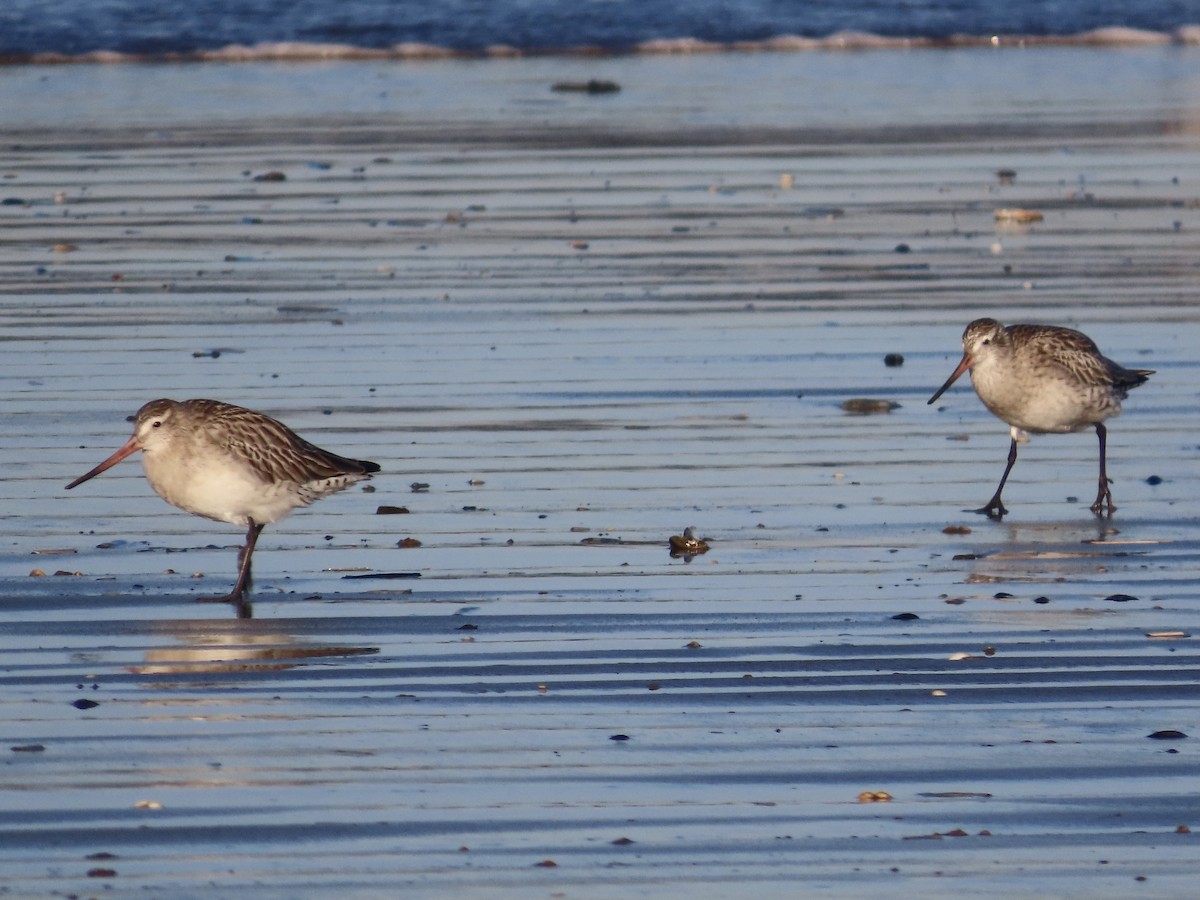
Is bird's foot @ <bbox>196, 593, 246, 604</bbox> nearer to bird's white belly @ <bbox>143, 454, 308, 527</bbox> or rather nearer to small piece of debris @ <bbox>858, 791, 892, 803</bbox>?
bird's white belly @ <bbox>143, 454, 308, 527</bbox>

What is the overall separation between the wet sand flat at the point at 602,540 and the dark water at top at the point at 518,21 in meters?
11.5

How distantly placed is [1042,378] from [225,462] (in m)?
3.83

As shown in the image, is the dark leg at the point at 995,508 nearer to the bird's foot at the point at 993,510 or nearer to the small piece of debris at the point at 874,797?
the bird's foot at the point at 993,510

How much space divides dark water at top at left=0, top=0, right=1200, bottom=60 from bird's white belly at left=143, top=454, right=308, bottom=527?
22.8m

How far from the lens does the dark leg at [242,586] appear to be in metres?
8.01

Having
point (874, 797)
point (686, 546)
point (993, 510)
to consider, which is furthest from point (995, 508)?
point (874, 797)

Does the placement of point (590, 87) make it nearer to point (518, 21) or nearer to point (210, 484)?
point (518, 21)

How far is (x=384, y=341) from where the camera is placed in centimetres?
1272

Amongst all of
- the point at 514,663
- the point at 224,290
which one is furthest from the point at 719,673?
the point at 224,290

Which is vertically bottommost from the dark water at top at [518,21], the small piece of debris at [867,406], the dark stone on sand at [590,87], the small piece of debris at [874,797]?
the small piece of debris at [867,406]

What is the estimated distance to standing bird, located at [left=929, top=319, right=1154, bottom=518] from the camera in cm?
1015

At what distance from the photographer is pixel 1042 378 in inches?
401

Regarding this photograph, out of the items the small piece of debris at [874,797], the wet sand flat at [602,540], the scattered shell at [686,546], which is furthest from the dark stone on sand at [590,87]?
the small piece of debris at [874,797]

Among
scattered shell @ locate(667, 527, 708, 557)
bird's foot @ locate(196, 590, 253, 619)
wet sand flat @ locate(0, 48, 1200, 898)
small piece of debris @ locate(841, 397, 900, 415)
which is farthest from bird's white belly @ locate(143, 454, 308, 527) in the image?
small piece of debris @ locate(841, 397, 900, 415)
